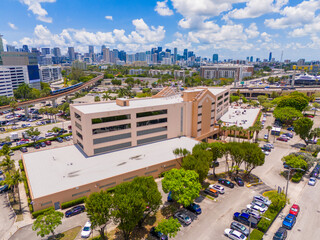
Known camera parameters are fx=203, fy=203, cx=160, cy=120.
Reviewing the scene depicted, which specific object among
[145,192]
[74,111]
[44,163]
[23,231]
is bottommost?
[23,231]

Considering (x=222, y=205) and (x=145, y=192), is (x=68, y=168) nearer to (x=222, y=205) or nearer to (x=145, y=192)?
(x=145, y=192)

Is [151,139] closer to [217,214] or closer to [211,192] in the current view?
[211,192]

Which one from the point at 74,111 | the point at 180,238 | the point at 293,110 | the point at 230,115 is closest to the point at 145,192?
the point at 180,238

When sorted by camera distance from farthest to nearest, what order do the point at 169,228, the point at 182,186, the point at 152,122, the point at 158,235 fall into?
the point at 152,122
the point at 182,186
the point at 158,235
the point at 169,228

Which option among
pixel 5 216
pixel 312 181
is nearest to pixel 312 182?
pixel 312 181

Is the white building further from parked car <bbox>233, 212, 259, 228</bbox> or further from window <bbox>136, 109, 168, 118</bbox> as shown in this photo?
parked car <bbox>233, 212, 259, 228</bbox>
